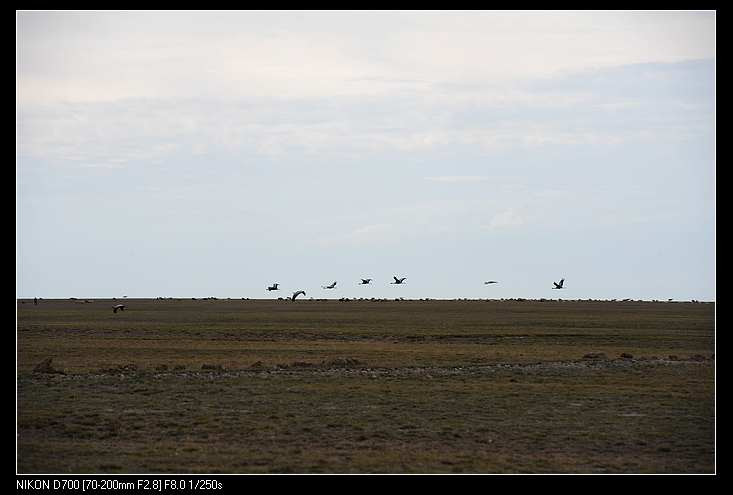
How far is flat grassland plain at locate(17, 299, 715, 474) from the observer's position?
1828 centimetres

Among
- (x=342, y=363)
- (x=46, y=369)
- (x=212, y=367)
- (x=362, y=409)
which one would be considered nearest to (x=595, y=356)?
(x=342, y=363)

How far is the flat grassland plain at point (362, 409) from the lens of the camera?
18.3 meters

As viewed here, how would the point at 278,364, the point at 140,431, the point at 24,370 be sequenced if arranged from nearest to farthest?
1. the point at 140,431
2. the point at 24,370
3. the point at 278,364

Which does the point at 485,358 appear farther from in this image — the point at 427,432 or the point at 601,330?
the point at 601,330

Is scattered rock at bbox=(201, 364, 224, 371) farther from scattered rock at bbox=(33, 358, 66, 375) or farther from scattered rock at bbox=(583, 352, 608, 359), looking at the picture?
scattered rock at bbox=(583, 352, 608, 359)

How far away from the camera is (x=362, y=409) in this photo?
23.9m

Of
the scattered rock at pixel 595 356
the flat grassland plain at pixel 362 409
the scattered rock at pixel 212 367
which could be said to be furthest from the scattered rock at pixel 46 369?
the scattered rock at pixel 595 356

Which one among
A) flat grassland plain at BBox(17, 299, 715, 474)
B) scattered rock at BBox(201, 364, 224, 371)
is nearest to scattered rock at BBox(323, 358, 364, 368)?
flat grassland plain at BBox(17, 299, 715, 474)
